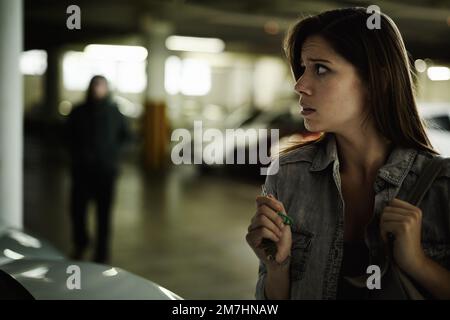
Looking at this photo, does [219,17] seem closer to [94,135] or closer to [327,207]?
[94,135]

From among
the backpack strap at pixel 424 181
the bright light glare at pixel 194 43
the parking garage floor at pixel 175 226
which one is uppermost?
the bright light glare at pixel 194 43

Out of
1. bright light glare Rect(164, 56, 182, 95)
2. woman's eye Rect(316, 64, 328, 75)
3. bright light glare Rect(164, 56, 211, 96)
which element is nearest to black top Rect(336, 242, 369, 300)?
woman's eye Rect(316, 64, 328, 75)

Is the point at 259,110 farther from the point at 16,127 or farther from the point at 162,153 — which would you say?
the point at 16,127

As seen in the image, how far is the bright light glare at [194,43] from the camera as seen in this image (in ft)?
60.4

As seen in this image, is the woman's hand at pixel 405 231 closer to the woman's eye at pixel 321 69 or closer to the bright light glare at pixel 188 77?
the woman's eye at pixel 321 69

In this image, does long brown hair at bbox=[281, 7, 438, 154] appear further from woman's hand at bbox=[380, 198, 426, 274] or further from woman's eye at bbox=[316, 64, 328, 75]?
woman's hand at bbox=[380, 198, 426, 274]

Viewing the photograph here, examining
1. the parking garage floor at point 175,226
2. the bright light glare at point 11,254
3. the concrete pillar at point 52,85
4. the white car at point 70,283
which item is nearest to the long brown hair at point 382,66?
the white car at point 70,283

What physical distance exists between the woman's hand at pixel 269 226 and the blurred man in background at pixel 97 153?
13.1 feet

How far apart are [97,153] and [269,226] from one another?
13.4ft

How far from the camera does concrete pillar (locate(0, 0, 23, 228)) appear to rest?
425 centimetres

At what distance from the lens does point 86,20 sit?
15.1 meters

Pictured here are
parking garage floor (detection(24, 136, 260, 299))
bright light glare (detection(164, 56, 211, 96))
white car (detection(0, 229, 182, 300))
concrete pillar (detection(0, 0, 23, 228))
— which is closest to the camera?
white car (detection(0, 229, 182, 300))

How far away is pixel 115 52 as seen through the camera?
Answer: 71.4 ft
